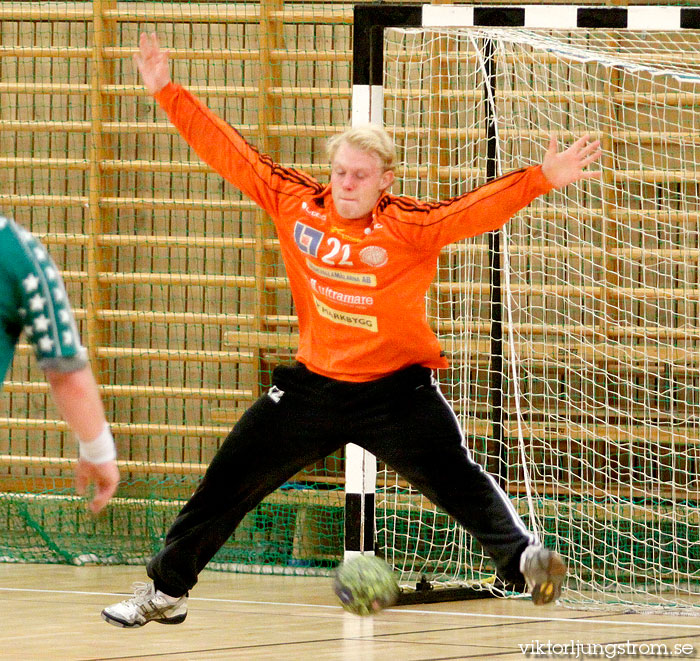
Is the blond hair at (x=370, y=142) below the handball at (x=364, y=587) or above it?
above

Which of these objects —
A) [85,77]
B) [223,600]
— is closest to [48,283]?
[223,600]

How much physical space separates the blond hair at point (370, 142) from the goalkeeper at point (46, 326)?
1.98 m

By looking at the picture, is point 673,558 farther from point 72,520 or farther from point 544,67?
point 72,520

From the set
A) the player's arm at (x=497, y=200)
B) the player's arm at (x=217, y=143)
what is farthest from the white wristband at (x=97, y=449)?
the player's arm at (x=217, y=143)

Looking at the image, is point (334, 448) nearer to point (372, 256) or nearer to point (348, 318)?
point (348, 318)

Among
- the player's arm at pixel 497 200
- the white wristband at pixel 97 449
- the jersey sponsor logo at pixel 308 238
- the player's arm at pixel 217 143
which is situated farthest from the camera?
the player's arm at pixel 217 143

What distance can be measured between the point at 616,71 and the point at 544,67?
62 cm

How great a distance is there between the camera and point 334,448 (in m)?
3.97

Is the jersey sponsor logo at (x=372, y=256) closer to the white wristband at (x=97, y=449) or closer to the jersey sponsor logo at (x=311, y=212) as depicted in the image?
the jersey sponsor logo at (x=311, y=212)

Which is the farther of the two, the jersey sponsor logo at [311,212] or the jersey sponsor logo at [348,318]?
the jersey sponsor logo at [311,212]

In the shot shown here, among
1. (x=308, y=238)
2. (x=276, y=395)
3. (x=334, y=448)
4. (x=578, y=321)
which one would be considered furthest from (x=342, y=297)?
(x=578, y=321)

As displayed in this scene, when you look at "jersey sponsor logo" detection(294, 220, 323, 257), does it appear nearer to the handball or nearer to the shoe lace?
the handball

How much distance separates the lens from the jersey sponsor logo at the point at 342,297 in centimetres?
396

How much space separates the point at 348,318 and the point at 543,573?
1.01 m
